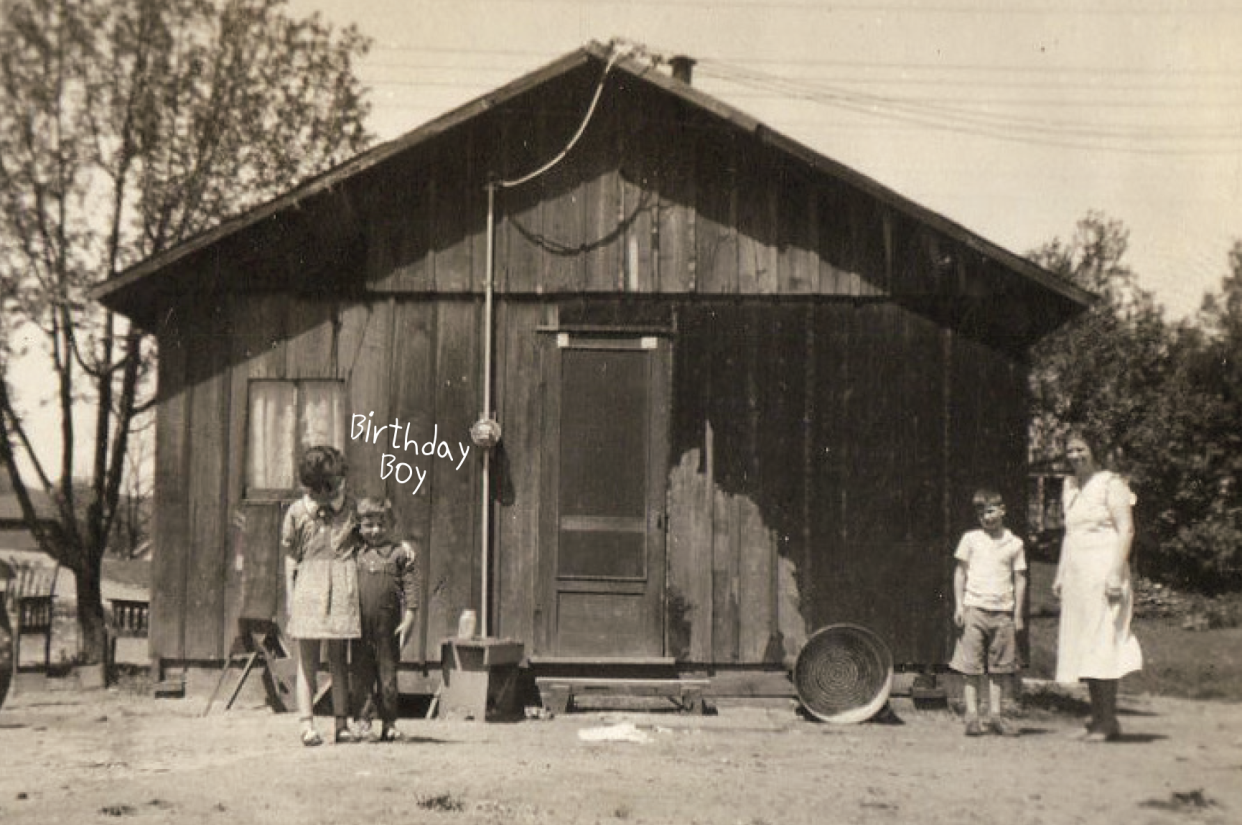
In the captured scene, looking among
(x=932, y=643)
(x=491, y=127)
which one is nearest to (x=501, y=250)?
(x=491, y=127)

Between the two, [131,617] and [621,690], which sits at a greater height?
[621,690]

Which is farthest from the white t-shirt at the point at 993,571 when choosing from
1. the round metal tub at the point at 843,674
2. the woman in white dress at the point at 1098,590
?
the round metal tub at the point at 843,674

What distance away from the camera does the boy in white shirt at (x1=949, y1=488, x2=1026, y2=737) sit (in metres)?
10.4

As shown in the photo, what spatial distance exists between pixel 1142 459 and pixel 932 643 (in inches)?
836

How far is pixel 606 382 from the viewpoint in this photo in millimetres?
12320

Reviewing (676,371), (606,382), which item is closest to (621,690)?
(606,382)

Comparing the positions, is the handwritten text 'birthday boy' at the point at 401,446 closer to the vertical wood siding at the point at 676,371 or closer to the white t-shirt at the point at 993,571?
the vertical wood siding at the point at 676,371

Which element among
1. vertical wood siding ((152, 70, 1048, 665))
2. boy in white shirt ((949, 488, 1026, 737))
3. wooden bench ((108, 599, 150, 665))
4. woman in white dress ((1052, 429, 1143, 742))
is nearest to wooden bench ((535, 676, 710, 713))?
vertical wood siding ((152, 70, 1048, 665))

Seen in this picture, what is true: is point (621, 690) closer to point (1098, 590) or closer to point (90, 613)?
point (1098, 590)

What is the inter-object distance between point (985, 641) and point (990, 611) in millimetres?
224

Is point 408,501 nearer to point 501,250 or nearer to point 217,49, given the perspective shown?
point 501,250

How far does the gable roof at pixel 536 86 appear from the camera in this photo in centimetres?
1190

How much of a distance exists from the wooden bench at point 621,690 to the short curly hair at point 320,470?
11.2ft

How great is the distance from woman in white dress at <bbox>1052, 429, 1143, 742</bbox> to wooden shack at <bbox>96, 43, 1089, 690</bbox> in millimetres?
2068
